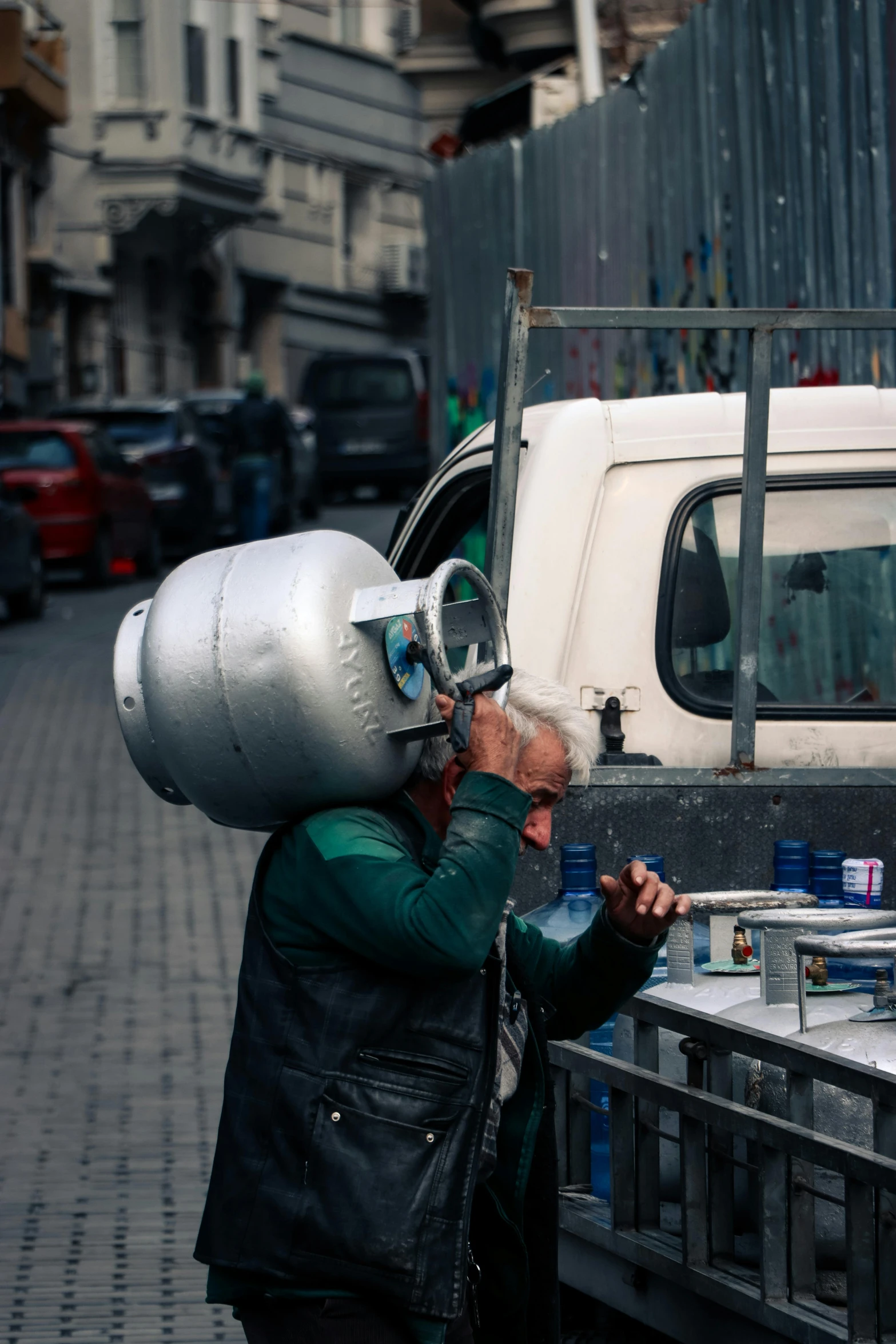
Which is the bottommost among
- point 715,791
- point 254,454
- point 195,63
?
point 715,791

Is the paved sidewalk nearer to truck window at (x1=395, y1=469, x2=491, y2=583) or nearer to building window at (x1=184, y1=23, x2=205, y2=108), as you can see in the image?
truck window at (x1=395, y1=469, x2=491, y2=583)

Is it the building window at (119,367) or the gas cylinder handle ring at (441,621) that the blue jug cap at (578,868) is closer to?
the gas cylinder handle ring at (441,621)

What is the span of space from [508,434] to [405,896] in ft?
5.79

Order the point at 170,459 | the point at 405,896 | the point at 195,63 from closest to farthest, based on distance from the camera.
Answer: the point at 405,896 < the point at 170,459 < the point at 195,63

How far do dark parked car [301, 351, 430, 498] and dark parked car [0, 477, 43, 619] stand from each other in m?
12.5

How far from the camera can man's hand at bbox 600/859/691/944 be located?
2848mm

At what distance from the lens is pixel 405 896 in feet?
8.24

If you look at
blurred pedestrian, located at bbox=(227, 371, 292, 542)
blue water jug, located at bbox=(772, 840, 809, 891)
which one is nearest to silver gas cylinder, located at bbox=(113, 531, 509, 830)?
blue water jug, located at bbox=(772, 840, 809, 891)

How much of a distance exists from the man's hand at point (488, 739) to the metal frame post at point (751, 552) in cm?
153

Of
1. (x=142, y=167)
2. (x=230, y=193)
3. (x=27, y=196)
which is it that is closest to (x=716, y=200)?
(x=27, y=196)

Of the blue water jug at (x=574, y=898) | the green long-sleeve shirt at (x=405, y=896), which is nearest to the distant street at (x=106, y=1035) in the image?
the blue water jug at (x=574, y=898)

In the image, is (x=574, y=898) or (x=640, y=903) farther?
(x=574, y=898)

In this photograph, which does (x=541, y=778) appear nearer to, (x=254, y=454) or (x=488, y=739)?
(x=488, y=739)

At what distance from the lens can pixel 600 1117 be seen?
349 cm
